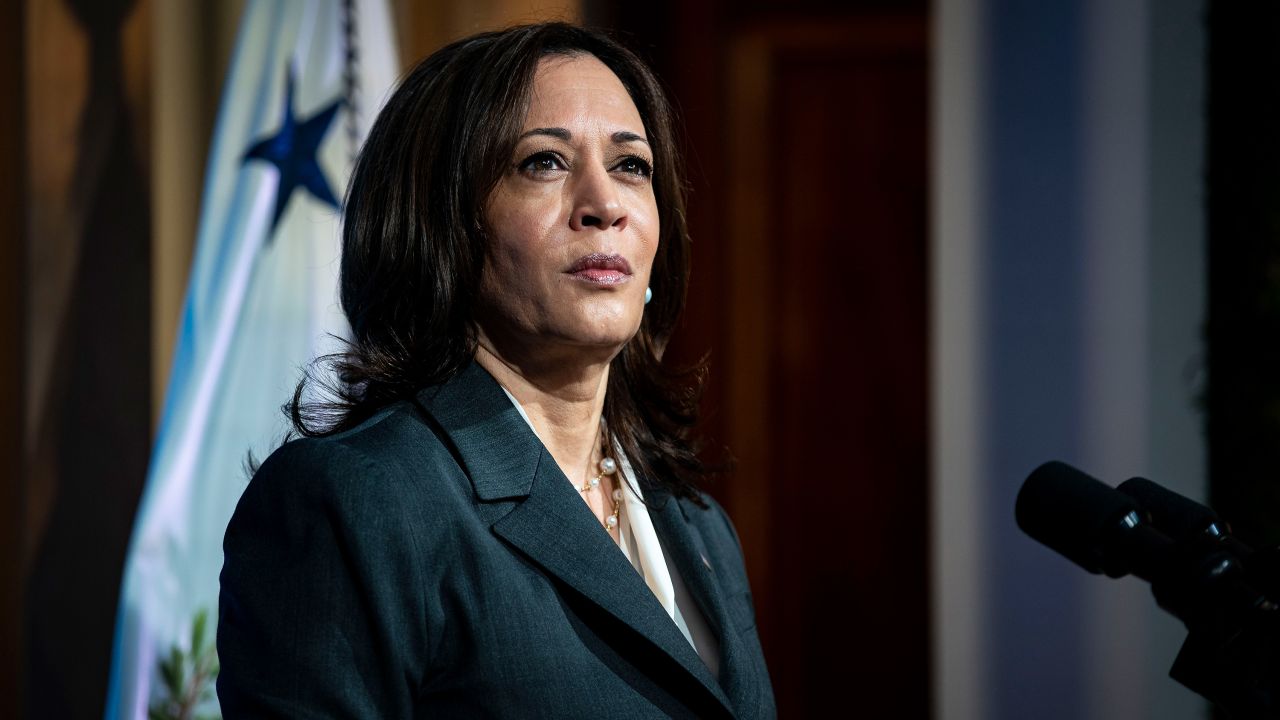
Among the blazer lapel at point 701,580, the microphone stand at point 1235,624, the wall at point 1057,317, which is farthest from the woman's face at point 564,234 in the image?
the wall at point 1057,317

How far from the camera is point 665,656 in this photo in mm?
1215

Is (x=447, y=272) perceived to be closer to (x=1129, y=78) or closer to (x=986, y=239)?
(x=986, y=239)

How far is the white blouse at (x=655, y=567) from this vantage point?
140 cm

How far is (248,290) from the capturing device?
2268mm

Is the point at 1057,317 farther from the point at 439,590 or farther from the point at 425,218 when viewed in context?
the point at 439,590

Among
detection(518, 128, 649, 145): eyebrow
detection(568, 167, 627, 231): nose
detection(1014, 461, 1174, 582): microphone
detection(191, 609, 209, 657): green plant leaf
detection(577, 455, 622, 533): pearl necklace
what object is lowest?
detection(191, 609, 209, 657): green plant leaf

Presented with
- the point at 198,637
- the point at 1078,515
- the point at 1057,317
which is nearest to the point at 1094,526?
the point at 1078,515

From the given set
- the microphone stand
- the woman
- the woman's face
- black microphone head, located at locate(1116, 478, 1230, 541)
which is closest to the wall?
the woman

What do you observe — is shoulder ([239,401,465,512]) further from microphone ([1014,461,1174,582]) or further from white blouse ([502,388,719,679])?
microphone ([1014,461,1174,582])

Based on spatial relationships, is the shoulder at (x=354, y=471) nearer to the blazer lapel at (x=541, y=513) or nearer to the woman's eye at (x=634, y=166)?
the blazer lapel at (x=541, y=513)

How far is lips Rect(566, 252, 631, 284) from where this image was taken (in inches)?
51.3

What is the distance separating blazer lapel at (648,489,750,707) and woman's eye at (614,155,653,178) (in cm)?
43

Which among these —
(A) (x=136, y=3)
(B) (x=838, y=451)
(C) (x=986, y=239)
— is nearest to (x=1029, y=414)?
(C) (x=986, y=239)

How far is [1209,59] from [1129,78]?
19 centimetres
